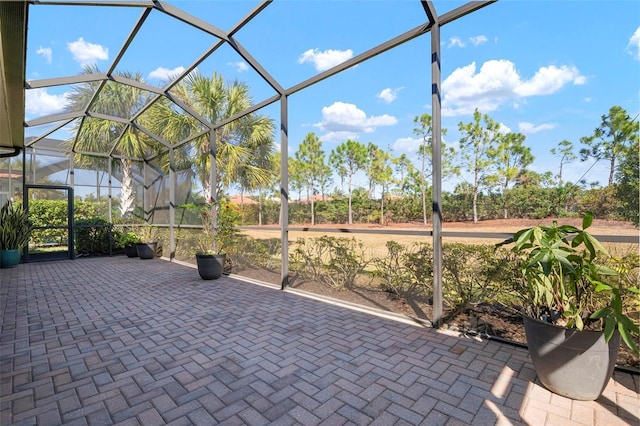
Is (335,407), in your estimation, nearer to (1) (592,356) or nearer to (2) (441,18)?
(1) (592,356)

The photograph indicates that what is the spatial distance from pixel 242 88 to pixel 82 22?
4317mm

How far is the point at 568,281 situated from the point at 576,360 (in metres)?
0.55

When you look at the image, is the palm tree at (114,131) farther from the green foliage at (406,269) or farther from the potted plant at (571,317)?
the potted plant at (571,317)

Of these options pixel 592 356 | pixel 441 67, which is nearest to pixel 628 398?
pixel 592 356

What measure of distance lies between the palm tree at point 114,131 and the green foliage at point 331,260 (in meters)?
5.20

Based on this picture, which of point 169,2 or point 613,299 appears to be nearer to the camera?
point 613,299

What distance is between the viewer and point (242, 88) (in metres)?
7.94

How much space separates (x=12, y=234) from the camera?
267 inches

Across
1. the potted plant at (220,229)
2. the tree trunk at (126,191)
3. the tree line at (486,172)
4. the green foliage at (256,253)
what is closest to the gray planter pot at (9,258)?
the tree trunk at (126,191)

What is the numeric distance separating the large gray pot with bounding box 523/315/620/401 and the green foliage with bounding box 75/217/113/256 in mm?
10374

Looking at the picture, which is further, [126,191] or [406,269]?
[126,191]

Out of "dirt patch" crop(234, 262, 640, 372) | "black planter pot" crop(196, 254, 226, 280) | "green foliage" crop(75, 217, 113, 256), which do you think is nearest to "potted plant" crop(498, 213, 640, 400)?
"dirt patch" crop(234, 262, 640, 372)

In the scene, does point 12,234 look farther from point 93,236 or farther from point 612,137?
point 612,137

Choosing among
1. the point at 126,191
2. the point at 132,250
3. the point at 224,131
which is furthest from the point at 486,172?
the point at 126,191
